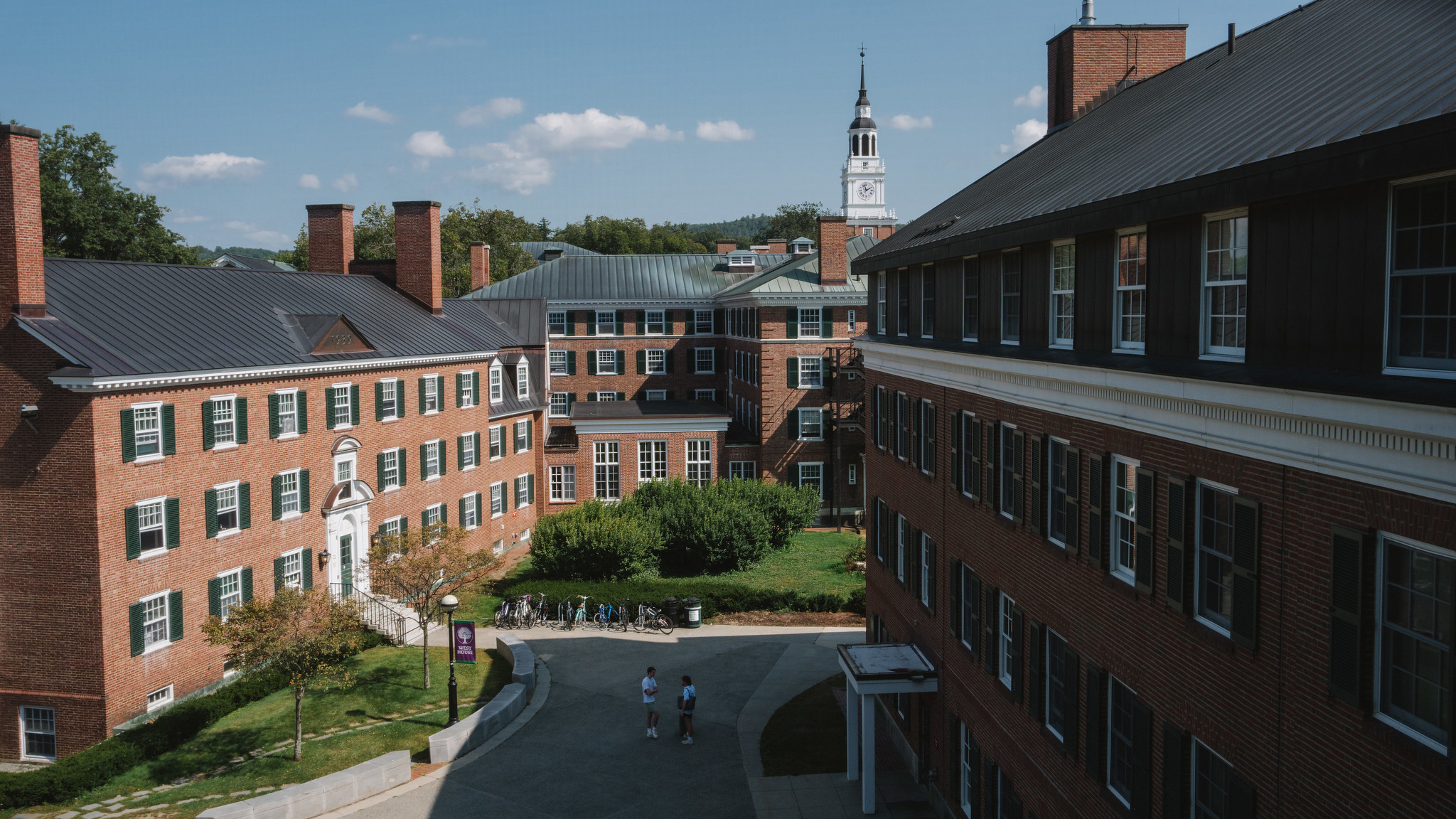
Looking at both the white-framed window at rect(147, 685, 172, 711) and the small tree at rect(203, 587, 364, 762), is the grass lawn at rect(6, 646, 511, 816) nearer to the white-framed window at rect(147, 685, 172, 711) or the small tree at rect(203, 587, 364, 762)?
the small tree at rect(203, 587, 364, 762)

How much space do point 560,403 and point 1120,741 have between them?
188 feet

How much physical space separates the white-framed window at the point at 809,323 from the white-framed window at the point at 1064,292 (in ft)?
124

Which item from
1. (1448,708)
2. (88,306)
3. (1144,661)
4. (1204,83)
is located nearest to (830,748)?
(1144,661)

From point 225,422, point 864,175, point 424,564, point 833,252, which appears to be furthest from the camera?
point 864,175

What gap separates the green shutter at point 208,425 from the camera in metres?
28.9

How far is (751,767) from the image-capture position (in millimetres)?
23969

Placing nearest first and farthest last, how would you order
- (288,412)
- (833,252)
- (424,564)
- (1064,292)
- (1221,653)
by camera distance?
(1221,653) < (1064,292) < (424,564) < (288,412) < (833,252)

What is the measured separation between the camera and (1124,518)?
12.8m

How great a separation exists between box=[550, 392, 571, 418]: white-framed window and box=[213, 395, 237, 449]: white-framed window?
37077mm

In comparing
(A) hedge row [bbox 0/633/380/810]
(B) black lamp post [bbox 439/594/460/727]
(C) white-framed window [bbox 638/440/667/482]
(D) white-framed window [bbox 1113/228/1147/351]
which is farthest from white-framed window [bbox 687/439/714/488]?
(D) white-framed window [bbox 1113/228/1147/351]

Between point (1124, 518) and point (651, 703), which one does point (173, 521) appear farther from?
point (1124, 518)

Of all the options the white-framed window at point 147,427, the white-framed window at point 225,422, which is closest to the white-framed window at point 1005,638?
the white-framed window at point 147,427

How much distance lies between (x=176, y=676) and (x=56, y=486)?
238 inches

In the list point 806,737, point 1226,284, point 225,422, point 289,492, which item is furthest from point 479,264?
point 1226,284
